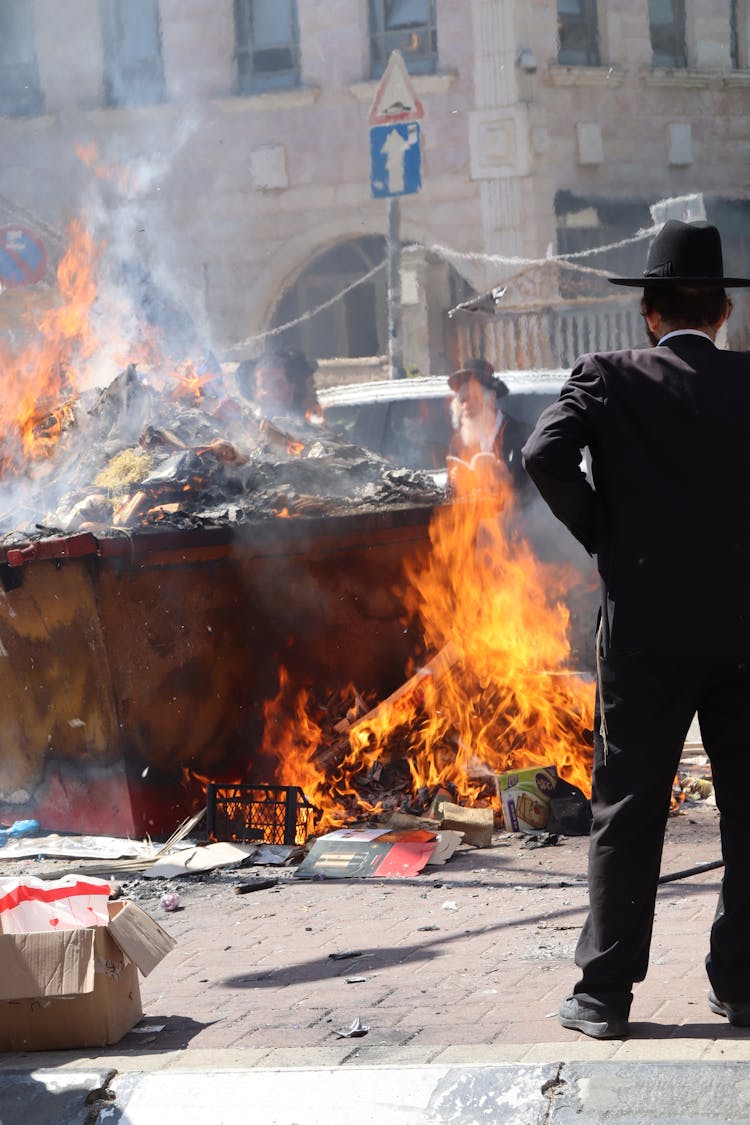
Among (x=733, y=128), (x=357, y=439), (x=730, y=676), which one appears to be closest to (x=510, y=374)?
(x=357, y=439)

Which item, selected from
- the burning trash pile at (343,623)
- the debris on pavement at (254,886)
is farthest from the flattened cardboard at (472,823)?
the debris on pavement at (254,886)

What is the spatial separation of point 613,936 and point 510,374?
731 centimetres

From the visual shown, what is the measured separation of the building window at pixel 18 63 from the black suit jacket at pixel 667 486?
21.1 metres

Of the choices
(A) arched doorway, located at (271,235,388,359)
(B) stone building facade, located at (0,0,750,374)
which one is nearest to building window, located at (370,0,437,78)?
(B) stone building facade, located at (0,0,750,374)

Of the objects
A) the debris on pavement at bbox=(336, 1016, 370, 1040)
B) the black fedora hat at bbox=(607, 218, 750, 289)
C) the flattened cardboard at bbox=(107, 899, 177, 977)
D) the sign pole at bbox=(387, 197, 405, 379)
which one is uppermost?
the sign pole at bbox=(387, 197, 405, 379)

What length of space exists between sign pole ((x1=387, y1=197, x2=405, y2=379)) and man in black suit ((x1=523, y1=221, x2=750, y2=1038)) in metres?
12.1

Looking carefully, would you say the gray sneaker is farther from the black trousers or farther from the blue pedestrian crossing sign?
the blue pedestrian crossing sign

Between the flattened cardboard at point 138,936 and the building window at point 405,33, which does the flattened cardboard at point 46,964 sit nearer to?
the flattened cardboard at point 138,936

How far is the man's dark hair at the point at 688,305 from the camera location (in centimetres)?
392

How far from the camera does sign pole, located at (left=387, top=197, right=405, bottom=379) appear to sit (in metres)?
16.2

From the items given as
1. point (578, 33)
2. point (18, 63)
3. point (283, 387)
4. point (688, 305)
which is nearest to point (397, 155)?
point (283, 387)

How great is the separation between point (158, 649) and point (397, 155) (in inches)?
323

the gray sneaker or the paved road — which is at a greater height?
the gray sneaker

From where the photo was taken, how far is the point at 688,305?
3.93 m
